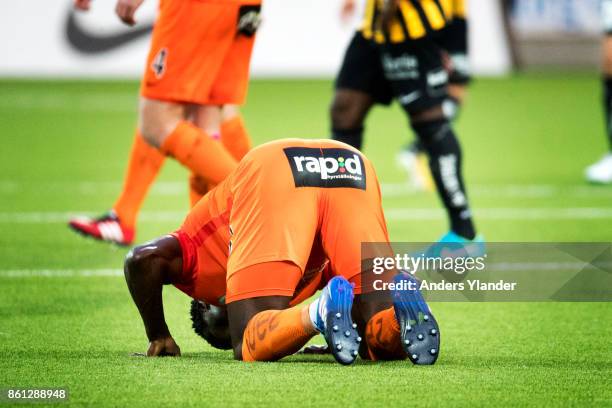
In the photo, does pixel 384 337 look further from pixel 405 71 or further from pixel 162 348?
pixel 405 71

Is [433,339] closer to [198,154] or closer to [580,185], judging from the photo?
Answer: [198,154]

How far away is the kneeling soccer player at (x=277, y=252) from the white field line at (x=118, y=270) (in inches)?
73.7

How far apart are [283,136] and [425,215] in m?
4.37

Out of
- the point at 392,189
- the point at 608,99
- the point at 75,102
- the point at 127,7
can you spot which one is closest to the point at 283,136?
the point at 392,189

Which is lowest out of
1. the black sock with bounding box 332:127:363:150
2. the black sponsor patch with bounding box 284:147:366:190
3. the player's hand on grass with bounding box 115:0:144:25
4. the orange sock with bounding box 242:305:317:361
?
the black sock with bounding box 332:127:363:150

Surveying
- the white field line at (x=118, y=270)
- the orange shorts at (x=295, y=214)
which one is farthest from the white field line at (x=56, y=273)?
the orange shorts at (x=295, y=214)

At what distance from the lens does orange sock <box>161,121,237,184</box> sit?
631 centimetres

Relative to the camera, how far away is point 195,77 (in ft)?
21.0

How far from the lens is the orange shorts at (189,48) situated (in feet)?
21.0

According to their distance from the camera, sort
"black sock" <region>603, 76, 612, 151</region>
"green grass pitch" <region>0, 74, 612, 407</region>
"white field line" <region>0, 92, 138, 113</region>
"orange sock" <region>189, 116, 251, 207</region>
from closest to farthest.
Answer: "green grass pitch" <region>0, 74, 612, 407</region>
"orange sock" <region>189, 116, 251, 207</region>
"black sock" <region>603, 76, 612, 151</region>
"white field line" <region>0, 92, 138, 113</region>

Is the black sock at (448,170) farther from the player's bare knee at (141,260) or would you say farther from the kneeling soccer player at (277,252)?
the player's bare knee at (141,260)

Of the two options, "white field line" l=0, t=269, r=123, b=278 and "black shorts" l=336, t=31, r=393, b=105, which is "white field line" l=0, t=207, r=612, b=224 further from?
"white field line" l=0, t=269, r=123, b=278

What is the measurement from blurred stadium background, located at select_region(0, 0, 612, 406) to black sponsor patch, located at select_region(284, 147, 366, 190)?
622 millimetres

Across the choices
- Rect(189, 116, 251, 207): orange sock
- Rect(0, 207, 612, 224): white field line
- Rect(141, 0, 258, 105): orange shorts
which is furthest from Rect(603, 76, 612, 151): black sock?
Rect(141, 0, 258, 105): orange shorts
